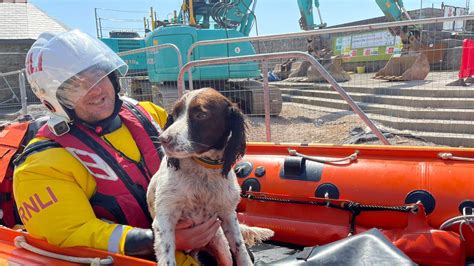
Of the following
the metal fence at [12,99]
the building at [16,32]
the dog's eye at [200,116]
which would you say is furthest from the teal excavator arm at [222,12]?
the dog's eye at [200,116]

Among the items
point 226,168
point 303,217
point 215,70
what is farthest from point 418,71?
point 226,168

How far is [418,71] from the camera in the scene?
1062cm

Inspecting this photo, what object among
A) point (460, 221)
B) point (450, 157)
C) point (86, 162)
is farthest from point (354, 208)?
point (86, 162)

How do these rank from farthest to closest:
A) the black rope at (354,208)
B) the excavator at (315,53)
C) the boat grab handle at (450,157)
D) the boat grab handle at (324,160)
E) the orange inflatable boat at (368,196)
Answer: the excavator at (315,53), the boat grab handle at (324,160), the boat grab handle at (450,157), the black rope at (354,208), the orange inflatable boat at (368,196)

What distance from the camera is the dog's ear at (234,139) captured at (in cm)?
202

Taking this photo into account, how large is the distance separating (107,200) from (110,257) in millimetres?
355

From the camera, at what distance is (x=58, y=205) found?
1835 millimetres

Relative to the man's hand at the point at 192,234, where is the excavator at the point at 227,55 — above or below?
above

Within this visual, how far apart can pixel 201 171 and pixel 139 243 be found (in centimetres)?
45

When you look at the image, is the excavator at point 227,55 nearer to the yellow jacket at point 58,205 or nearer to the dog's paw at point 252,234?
the dog's paw at point 252,234

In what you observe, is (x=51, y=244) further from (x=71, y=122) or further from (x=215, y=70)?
(x=215, y=70)

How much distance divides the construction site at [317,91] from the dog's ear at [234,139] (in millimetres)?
847

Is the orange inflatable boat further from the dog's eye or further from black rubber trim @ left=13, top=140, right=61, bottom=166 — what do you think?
black rubber trim @ left=13, top=140, right=61, bottom=166

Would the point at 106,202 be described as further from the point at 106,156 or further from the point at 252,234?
the point at 252,234
